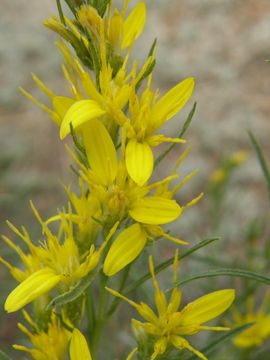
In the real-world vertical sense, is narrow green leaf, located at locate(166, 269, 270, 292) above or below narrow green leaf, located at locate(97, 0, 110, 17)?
below

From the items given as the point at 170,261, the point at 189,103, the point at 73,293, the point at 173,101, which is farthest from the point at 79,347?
the point at 189,103

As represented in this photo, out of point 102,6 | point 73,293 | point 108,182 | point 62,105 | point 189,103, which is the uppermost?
point 102,6

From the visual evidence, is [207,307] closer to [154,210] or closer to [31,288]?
[154,210]

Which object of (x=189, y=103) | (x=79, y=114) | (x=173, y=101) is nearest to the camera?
(x=79, y=114)

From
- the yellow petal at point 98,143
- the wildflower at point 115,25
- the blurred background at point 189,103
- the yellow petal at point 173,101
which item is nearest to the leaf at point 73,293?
the yellow petal at point 98,143

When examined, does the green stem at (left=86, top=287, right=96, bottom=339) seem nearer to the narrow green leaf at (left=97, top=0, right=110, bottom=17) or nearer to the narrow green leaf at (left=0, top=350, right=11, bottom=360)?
the narrow green leaf at (left=0, top=350, right=11, bottom=360)

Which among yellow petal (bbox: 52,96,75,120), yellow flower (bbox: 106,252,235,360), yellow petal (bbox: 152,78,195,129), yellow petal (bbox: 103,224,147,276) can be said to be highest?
yellow petal (bbox: 52,96,75,120)

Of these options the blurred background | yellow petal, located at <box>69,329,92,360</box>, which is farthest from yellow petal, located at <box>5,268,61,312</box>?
the blurred background

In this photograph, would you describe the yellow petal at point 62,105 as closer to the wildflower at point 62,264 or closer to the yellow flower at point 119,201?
the yellow flower at point 119,201
